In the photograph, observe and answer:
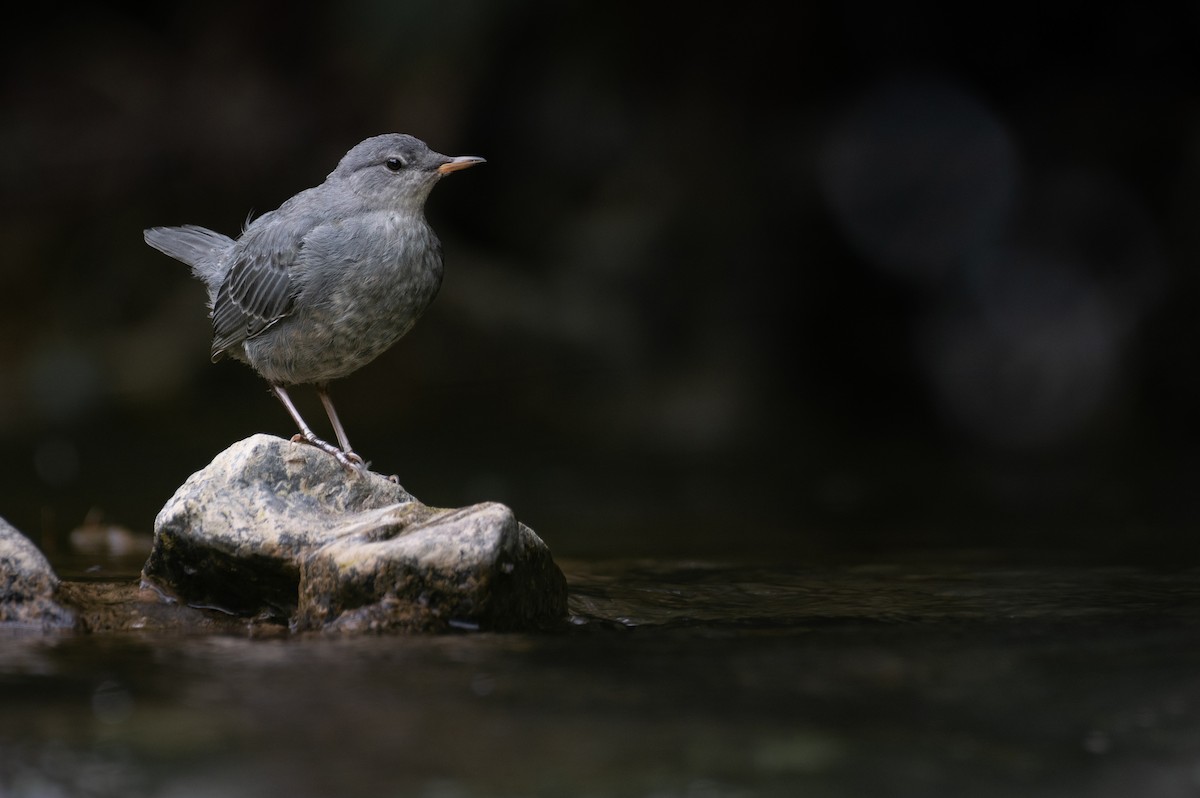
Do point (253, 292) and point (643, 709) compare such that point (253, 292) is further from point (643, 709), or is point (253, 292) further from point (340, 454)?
point (643, 709)

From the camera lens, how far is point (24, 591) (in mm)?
3492

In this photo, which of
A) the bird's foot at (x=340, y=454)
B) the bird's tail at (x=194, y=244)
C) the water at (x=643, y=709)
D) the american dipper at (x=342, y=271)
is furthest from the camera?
the bird's tail at (x=194, y=244)

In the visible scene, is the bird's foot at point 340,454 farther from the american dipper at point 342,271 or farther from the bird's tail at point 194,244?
the bird's tail at point 194,244

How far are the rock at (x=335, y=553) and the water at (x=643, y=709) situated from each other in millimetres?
154

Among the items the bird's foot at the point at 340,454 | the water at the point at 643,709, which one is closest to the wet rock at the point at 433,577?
the water at the point at 643,709

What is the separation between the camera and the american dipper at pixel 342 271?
4.26 m

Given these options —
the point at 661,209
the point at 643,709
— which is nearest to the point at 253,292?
the point at 643,709

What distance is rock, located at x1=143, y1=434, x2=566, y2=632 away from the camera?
132 inches

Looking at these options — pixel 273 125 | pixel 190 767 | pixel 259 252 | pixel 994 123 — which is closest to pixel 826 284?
pixel 994 123

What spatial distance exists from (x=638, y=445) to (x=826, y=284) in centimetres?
Result: 411

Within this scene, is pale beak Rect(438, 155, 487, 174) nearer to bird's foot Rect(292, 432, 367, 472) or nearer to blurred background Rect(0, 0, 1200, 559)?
bird's foot Rect(292, 432, 367, 472)

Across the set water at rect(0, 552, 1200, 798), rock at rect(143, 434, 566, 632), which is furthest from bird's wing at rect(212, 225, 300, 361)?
water at rect(0, 552, 1200, 798)

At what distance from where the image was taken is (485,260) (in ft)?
35.3

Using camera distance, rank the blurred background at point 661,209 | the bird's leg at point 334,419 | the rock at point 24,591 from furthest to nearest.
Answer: the blurred background at point 661,209 → the bird's leg at point 334,419 → the rock at point 24,591
